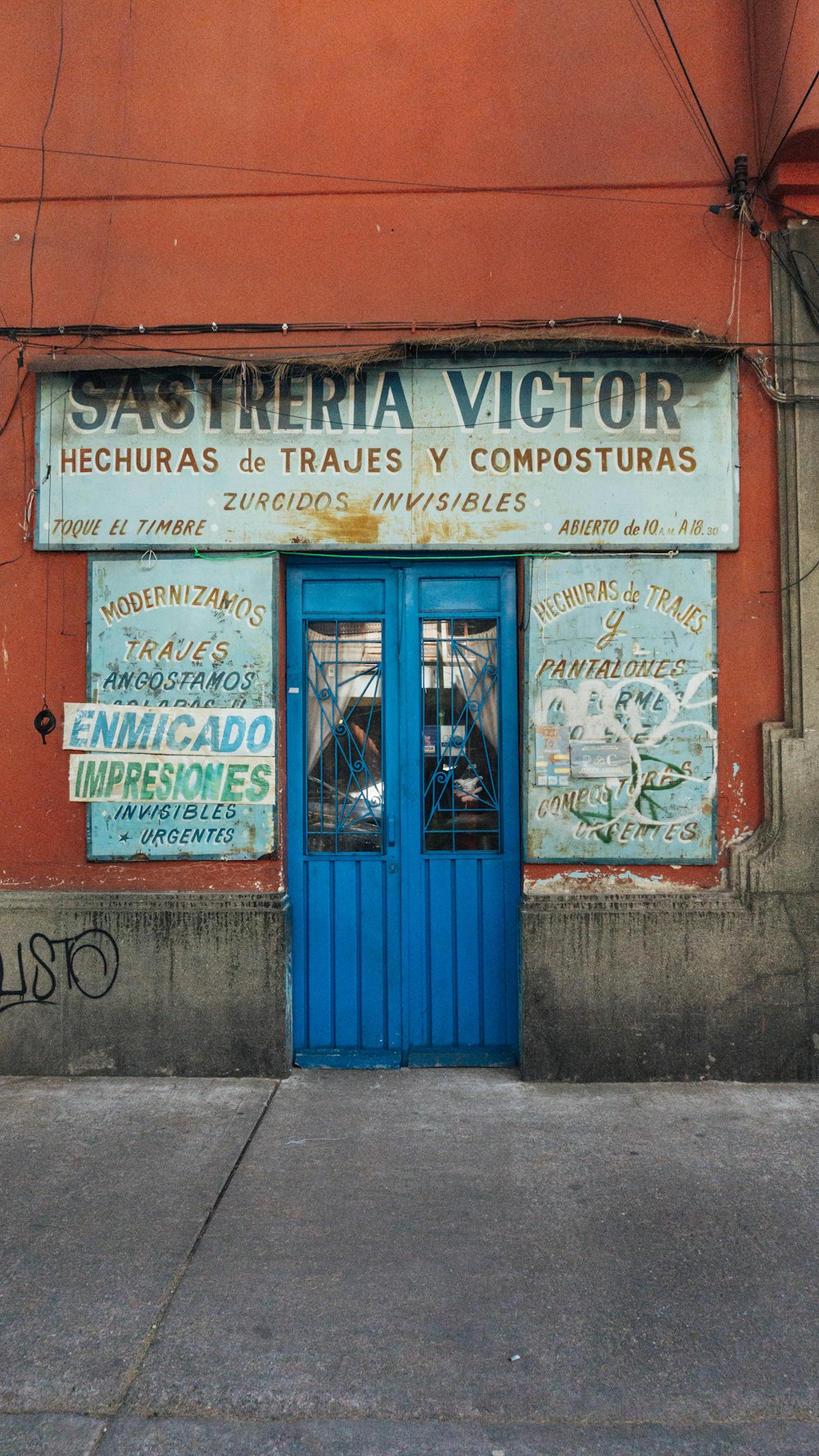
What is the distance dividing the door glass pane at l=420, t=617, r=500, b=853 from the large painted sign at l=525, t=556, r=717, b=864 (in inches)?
10.6

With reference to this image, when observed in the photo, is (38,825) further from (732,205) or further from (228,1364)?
(732,205)

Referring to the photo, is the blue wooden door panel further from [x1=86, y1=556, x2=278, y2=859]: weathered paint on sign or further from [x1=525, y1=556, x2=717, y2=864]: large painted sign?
[x1=86, y1=556, x2=278, y2=859]: weathered paint on sign

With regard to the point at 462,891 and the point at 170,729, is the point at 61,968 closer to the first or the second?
the point at 170,729

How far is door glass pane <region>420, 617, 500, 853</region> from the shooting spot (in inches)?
210

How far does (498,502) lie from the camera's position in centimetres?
516

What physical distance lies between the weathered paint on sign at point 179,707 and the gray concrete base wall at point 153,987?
34cm

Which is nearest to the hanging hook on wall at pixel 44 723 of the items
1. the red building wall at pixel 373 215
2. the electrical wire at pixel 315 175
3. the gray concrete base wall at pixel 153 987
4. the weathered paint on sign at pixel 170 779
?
the red building wall at pixel 373 215

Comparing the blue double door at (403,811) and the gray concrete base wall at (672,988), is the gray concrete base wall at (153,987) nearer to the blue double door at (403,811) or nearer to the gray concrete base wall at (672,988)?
the blue double door at (403,811)

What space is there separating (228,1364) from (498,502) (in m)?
4.04

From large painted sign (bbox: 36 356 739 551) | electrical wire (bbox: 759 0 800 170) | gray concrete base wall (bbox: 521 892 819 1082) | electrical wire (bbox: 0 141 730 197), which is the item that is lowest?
gray concrete base wall (bbox: 521 892 819 1082)

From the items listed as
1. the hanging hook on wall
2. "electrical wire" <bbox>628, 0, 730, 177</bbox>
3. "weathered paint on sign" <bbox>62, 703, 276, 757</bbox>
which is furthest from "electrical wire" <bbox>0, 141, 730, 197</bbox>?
the hanging hook on wall

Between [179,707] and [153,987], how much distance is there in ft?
5.00

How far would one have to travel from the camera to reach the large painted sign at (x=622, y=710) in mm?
5137

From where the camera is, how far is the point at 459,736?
5.33 metres
